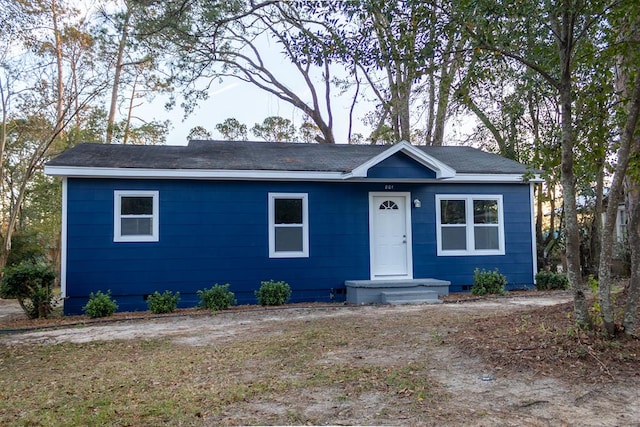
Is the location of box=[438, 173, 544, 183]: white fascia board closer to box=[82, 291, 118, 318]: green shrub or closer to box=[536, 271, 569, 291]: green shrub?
box=[536, 271, 569, 291]: green shrub

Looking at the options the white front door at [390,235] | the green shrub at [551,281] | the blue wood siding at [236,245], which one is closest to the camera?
the blue wood siding at [236,245]

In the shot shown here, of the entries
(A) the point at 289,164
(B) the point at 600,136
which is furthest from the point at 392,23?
(A) the point at 289,164

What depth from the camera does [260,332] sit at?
21.9ft

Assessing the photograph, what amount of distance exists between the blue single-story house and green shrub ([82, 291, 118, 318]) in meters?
0.61

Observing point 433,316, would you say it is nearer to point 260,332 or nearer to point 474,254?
point 260,332

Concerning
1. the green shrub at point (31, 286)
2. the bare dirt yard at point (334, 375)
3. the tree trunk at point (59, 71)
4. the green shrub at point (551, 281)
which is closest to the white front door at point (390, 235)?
the green shrub at point (551, 281)

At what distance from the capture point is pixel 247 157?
10.8 metres

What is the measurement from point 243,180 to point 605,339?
22.9 feet

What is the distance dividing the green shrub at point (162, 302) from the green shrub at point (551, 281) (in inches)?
308

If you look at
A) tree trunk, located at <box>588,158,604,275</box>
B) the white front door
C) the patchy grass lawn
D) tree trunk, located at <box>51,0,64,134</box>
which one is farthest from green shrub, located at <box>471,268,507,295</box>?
tree trunk, located at <box>51,0,64,134</box>

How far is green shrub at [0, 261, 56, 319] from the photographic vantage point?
27.3 feet

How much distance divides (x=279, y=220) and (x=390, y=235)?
241 cm

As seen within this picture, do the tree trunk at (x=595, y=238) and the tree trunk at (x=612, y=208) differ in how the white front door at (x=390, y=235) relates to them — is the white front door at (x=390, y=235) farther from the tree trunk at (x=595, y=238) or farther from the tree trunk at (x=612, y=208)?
the tree trunk at (x=612, y=208)

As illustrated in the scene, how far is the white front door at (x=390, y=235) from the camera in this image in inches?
417
